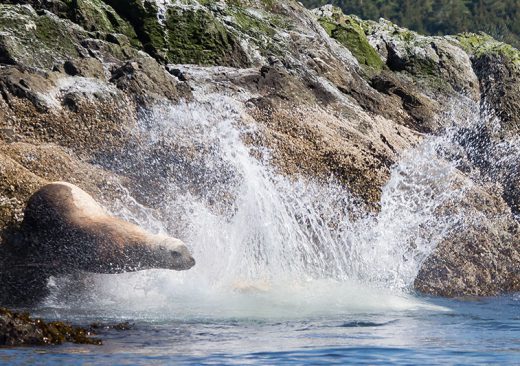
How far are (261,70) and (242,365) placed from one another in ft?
37.8

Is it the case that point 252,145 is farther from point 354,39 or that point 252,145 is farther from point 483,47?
point 483,47

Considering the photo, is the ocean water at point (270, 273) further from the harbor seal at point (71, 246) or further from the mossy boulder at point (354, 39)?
the mossy boulder at point (354, 39)

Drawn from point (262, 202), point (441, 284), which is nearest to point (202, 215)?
point (262, 202)

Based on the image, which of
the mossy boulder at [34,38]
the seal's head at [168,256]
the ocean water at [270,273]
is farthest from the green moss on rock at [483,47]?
the seal's head at [168,256]

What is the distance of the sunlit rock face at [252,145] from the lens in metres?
16.9

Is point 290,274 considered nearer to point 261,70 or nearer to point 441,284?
point 441,284

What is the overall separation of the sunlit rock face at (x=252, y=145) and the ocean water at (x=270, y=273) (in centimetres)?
4

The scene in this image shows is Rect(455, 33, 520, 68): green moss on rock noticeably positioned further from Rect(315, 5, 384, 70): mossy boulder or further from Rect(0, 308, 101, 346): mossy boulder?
Rect(0, 308, 101, 346): mossy boulder

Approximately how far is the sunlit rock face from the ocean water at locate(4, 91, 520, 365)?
1.5 inches

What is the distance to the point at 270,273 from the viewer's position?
54.5 feet

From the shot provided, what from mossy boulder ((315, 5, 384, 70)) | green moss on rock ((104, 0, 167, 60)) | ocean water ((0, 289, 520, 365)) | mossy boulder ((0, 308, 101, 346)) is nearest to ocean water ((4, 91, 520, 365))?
ocean water ((0, 289, 520, 365))

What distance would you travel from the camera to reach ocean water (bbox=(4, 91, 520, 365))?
11.2 m

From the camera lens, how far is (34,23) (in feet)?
65.5

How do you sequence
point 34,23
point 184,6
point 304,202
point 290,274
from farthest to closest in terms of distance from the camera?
point 184,6
point 34,23
point 304,202
point 290,274
